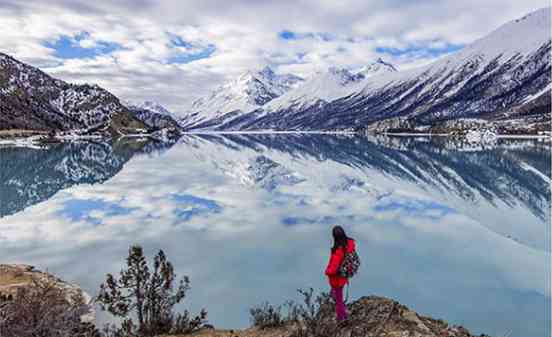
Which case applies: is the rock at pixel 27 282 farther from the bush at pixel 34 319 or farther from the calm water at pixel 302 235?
the bush at pixel 34 319

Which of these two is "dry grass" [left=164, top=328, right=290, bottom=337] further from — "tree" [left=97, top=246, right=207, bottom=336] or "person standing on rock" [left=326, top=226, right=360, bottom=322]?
"person standing on rock" [left=326, top=226, right=360, bottom=322]

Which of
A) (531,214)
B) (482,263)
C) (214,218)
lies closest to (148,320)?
(482,263)

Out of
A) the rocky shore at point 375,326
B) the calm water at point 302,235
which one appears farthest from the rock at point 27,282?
the rocky shore at point 375,326

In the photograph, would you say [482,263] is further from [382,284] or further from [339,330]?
Result: [339,330]

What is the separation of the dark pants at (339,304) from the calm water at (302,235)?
17.8ft

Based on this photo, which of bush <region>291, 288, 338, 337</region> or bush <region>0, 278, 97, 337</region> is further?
bush <region>291, 288, 338, 337</region>

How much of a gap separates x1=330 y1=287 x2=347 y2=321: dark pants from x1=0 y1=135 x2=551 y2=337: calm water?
17.8 ft

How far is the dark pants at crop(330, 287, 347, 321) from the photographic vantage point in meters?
10.3

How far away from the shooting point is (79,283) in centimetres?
1872

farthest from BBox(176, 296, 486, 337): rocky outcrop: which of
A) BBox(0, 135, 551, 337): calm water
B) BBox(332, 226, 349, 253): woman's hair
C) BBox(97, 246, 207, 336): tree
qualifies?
BBox(0, 135, 551, 337): calm water

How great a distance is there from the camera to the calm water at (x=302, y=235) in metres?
17.4

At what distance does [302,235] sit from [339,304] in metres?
16.3

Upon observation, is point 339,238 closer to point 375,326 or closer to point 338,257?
point 338,257

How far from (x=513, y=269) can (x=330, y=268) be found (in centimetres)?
1446
